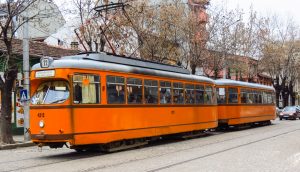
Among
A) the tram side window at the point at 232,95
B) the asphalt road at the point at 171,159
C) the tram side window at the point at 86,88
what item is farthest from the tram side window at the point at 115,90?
the tram side window at the point at 232,95

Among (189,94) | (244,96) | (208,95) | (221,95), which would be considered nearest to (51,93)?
(189,94)

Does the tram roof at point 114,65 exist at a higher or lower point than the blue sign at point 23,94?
higher

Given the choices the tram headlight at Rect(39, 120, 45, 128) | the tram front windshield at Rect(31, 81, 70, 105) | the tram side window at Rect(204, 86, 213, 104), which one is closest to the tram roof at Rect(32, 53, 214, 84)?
the tram front windshield at Rect(31, 81, 70, 105)

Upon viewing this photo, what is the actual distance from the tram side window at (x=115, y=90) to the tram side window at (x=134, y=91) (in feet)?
1.19

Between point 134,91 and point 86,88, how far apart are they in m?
2.49

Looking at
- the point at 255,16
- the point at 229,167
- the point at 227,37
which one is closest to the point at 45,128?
the point at 229,167

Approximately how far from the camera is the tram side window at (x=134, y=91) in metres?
16.1

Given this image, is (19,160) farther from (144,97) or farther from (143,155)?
(144,97)

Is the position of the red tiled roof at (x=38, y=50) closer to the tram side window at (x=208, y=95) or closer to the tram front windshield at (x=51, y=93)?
the tram side window at (x=208, y=95)

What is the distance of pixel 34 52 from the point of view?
26422 millimetres

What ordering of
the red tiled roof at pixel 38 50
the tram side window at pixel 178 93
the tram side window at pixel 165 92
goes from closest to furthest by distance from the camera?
the tram side window at pixel 165 92, the tram side window at pixel 178 93, the red tiled roof at pixel 38 50

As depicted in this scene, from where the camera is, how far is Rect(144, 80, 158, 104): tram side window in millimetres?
17094

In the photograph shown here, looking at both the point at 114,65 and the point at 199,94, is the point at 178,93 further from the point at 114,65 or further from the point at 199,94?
the point at 114,65

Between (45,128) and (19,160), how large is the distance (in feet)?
4.13
